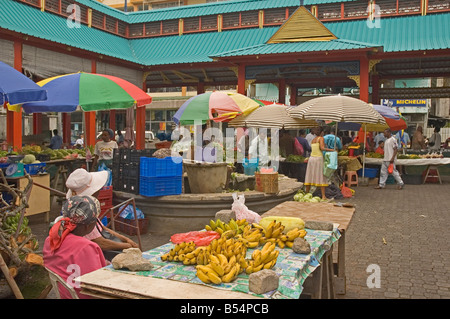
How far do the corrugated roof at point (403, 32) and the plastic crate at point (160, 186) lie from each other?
480 inches

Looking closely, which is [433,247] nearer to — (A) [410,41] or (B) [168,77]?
(A) [410,41]

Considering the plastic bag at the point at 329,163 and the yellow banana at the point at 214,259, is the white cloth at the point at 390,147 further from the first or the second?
the yellow banana at the point at 214,259

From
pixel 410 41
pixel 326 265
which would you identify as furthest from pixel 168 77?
pixel 326 265

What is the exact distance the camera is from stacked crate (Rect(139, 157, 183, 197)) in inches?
312

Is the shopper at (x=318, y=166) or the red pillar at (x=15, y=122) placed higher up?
the red pillar at (x=15, y=122)

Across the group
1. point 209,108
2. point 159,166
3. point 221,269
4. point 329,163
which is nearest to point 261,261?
point 221,269

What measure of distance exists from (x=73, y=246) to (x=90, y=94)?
577cm

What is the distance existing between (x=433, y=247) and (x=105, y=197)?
5854 millimetres

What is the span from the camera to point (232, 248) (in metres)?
3.62

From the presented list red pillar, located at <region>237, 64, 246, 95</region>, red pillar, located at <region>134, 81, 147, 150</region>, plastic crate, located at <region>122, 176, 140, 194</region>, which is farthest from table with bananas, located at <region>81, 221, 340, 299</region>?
red pillar, located at <region>134, 81, 147, 150</region>

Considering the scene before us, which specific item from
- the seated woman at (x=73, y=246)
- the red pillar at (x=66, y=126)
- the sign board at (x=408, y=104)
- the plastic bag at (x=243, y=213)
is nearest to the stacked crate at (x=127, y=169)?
the plastic bag at (x=243, y=213)

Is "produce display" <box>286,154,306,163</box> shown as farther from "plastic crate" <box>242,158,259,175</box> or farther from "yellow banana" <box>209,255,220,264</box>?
"yellow banana" <box>209,255,220,264</box>

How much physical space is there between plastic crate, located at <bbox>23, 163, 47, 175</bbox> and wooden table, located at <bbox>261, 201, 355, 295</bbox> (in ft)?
16.9

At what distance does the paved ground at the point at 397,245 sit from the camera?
5461 millimetres
